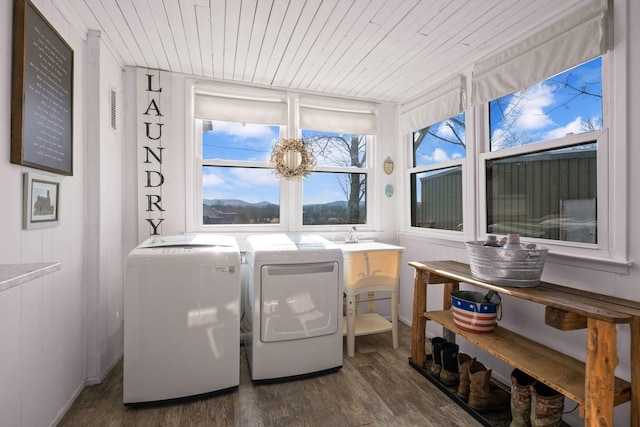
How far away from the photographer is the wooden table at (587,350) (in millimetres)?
1275

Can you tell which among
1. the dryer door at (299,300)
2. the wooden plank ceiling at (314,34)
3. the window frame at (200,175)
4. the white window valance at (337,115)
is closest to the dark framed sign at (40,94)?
the wooden plank ceiling at (314,34)

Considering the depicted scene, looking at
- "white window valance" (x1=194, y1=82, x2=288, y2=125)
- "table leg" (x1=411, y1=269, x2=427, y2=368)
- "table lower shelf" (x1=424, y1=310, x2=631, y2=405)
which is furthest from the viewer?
"white window valance" (x1=194, y1=82, x2=288, y2=125)

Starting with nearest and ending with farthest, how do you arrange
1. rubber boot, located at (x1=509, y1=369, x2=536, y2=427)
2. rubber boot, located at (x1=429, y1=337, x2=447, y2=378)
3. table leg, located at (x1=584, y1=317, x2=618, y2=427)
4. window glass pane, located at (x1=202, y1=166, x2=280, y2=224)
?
table leg, located at (x1=584, y1=317, x2=618, y2=427), rubber boot, located at (x1=509, y1=369, x2=536, y2=427), rubber boot, located at (x1=429, y1=337, x2=447, y2=378), window glass pane, located at (x1=202, y1=166, x2=280, y2=224)

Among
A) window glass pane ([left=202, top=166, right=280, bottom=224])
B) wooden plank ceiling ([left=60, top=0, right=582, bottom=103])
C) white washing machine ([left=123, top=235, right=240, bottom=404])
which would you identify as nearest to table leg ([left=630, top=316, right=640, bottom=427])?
wooden plank ceiling ([left=60, top=0, right=582, bottom=103])

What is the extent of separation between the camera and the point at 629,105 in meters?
1.55

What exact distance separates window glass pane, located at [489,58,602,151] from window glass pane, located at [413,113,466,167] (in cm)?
35

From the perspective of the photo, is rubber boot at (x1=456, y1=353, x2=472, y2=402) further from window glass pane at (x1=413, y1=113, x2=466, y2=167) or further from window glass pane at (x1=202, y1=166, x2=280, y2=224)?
window glass pane at (x1=202, y1=166, x2=280, y2=224)

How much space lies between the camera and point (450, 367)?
7.10 ft

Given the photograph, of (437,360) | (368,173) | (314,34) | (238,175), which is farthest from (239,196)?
(437,360)

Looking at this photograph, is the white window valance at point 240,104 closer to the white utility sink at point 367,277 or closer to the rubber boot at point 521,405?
the white utility sink at point 367,277

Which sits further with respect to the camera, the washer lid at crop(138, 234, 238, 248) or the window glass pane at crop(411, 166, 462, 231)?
the window glass pane at crop(411, 166, 462, 231)

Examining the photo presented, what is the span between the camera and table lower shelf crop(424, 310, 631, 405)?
1387 mm

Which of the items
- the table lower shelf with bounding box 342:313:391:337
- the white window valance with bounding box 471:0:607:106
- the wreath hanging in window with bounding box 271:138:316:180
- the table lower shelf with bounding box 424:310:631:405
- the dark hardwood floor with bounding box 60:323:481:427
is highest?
the white window valance with bounding box 471:0:607:106

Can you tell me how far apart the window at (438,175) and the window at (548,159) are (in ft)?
1.15
